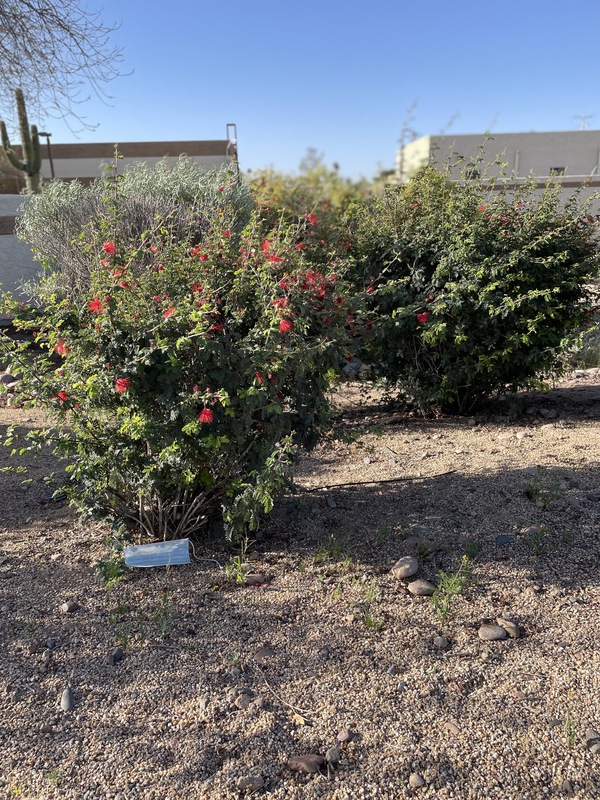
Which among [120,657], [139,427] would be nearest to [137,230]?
[139,427]

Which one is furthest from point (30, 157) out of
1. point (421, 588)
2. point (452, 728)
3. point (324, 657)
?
point (452, 728)

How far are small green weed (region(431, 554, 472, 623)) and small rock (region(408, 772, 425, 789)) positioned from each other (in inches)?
31.6

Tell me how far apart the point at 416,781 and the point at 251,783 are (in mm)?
490

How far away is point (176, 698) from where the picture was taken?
8.03ft

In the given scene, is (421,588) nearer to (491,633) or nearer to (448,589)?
(448,589)

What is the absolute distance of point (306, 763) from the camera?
214 cm

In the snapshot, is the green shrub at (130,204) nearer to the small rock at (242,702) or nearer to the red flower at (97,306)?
the red flower at (97,306)

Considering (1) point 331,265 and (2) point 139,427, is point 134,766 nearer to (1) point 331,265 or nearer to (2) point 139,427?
(2) point 139,427

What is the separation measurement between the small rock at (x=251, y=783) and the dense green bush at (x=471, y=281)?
3.67m

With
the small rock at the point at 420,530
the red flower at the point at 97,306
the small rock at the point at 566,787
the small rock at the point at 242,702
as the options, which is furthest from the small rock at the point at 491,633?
the red flower at the point at 97,306

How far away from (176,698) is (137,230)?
6653 millimetres

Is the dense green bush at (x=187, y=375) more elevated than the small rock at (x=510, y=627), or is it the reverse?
the dense green bush at (x=187, y=375)

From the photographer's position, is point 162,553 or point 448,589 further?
point 162,553

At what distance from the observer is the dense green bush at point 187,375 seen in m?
2.97
